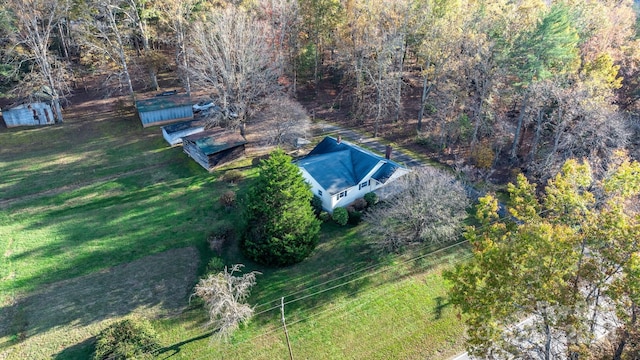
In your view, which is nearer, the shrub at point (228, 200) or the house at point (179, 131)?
the shrub at point (228, 200)

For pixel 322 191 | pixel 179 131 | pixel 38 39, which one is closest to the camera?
pixel 322 191

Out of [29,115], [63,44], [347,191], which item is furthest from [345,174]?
[63,44]

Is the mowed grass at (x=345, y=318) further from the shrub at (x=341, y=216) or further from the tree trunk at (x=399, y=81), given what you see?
the tree trunk at (x=399, y=81)

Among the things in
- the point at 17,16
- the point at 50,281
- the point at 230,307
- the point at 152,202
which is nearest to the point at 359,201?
the point at 230,307

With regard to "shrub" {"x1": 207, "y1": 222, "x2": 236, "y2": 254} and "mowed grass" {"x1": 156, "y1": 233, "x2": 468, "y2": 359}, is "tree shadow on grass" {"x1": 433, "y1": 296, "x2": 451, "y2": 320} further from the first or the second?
"shrub" {"x1": 207, "y1": 222, "x2": 236, "y2": 254}

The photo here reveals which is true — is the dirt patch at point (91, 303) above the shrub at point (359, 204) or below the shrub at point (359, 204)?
below

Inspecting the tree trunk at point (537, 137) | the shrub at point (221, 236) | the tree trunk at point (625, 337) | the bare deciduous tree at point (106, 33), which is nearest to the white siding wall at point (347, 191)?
the shrub at point (221, 236)

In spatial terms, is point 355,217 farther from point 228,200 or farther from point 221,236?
point 228,200
